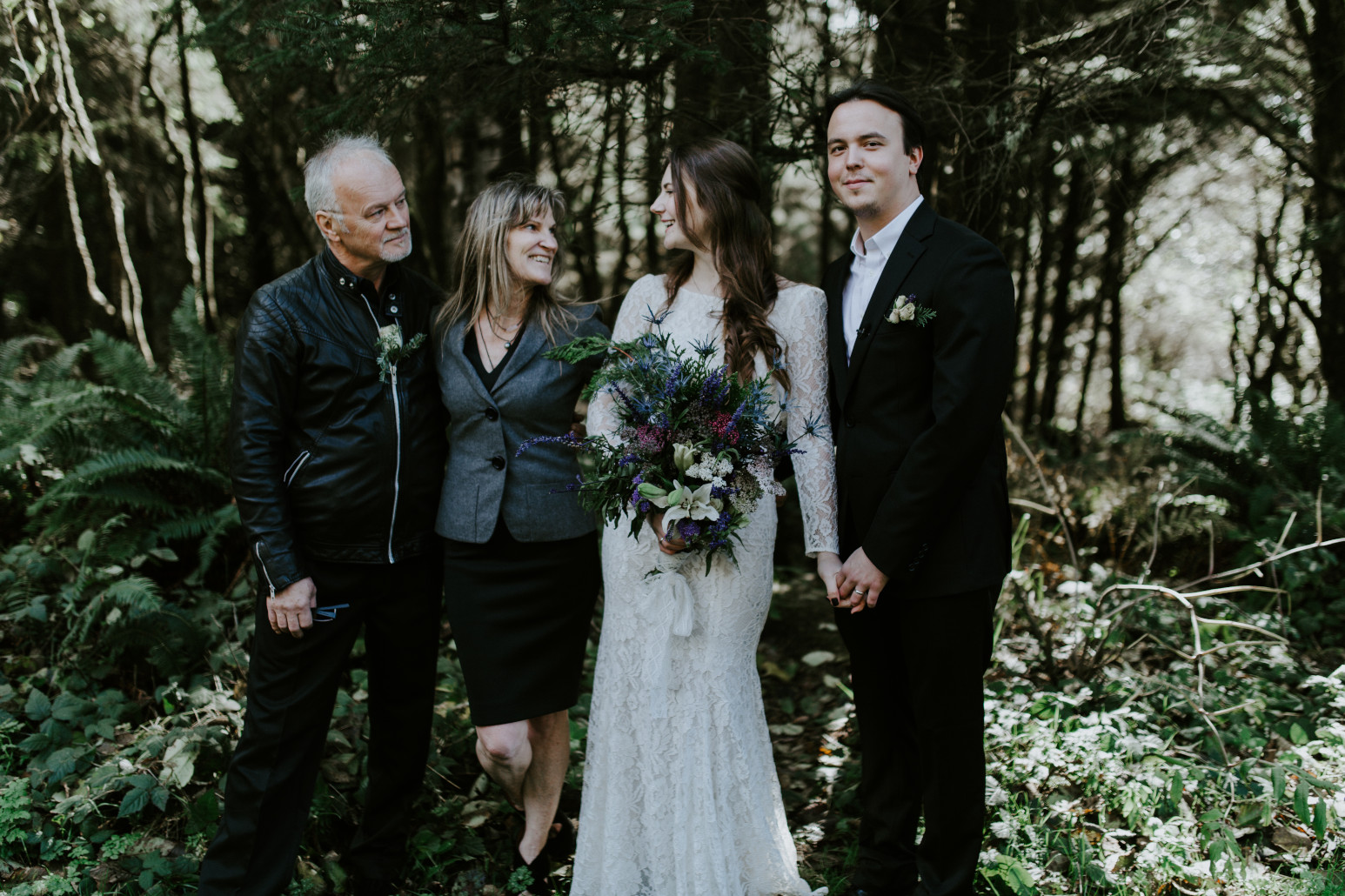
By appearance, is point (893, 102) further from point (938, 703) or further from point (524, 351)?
point (938, 703)

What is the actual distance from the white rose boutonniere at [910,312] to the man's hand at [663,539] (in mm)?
896

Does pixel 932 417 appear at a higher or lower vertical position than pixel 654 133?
lower

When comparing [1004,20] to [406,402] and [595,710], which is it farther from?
[595,710]

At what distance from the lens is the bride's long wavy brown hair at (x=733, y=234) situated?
2.73 metres

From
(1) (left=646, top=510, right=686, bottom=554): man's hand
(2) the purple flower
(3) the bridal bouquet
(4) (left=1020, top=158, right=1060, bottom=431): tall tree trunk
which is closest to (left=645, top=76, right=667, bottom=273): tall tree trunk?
(3) the bridal bouquet

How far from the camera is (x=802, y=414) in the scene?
110 inches

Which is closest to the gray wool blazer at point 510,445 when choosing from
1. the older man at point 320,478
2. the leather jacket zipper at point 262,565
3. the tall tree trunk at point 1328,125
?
the older man at point 320,478

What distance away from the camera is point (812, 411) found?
2.78 m

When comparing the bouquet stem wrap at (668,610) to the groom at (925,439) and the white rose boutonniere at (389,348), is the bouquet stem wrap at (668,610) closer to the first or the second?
the groom at (925,439)

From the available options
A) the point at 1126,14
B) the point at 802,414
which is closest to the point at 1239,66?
the point at 1126,14

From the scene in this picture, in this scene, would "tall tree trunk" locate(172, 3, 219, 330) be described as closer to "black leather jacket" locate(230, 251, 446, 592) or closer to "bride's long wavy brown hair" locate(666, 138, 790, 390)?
"black leather jacket" locate(230, 251, 446, 592)

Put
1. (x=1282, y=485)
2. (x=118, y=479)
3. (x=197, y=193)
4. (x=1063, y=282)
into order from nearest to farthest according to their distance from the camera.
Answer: (x=118, y=479) → (x=1282, y=485) → (x=197, y=193) → (x=1063, y=282)

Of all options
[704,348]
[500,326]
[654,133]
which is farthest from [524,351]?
[654,133]

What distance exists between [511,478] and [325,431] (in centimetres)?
62
